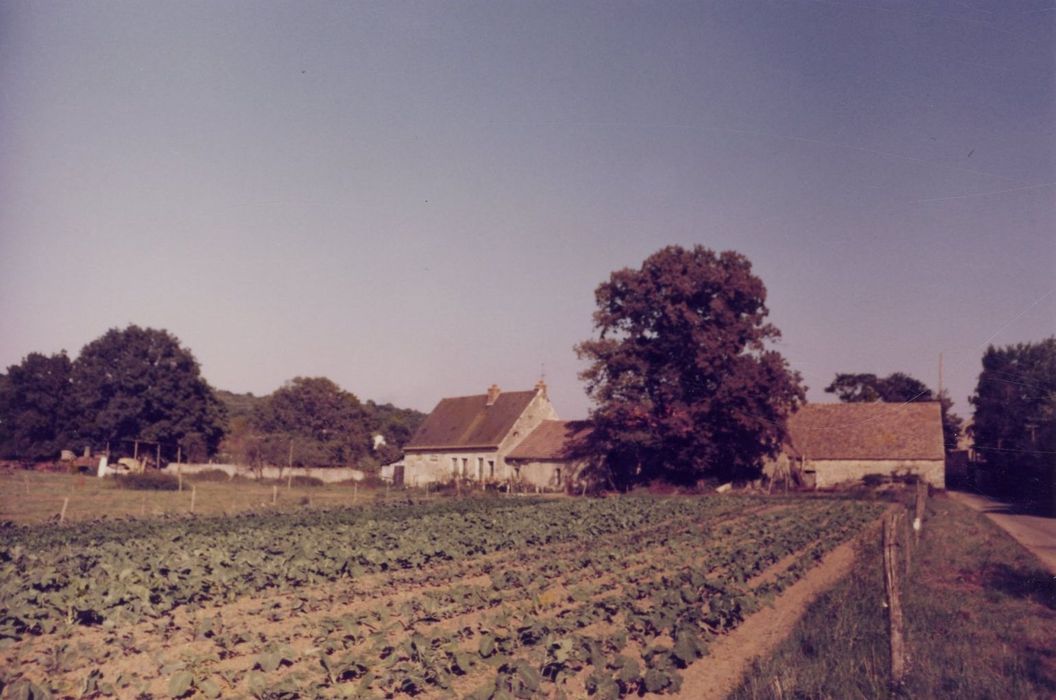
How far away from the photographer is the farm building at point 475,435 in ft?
160

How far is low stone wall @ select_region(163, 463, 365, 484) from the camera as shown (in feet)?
180

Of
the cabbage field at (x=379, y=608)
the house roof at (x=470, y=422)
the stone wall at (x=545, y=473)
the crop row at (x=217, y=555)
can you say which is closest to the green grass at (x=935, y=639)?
the cabbage field at (x=379, y=608)

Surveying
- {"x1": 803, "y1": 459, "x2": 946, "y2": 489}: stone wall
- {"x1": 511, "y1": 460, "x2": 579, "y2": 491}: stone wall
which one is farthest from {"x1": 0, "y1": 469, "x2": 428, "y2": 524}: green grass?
{"x1": 803, "y1": 459, "x2": 946, "y2": 489}: stone wall

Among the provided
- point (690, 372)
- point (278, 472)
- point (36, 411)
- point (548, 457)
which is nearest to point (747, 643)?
point (690, 372)

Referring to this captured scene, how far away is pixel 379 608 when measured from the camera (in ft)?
34.7

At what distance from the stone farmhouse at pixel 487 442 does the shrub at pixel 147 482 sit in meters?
16.3

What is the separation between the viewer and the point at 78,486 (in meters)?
40.7

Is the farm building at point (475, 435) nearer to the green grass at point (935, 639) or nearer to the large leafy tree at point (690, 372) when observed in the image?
the large leafy tree at point (690, 372)

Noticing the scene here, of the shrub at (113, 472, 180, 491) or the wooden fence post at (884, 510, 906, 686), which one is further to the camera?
the shrub at (113, 472, 180, 491)

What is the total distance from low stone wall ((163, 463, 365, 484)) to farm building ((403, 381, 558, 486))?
195 inches

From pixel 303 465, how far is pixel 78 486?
19.3 m

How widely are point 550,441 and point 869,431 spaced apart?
66.3ft

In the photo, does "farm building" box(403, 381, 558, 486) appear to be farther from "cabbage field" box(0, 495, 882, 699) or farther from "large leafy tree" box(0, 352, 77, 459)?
"large leafy tree" box(0, 352, 77, 459)

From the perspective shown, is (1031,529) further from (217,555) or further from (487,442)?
(487,442)
